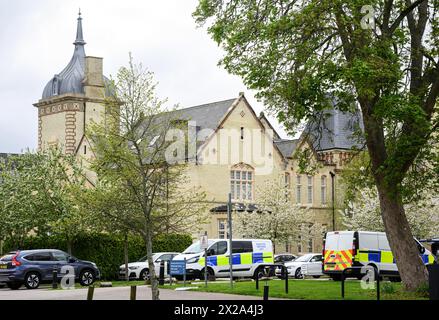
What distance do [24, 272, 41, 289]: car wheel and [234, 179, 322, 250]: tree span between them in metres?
24.1

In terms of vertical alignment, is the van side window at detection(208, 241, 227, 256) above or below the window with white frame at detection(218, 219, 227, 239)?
below

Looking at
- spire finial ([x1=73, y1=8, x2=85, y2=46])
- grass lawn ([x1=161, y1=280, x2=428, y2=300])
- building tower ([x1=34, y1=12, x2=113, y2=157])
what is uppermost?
spire finial ([x1=73, y1=8, x2=85, y2=46])

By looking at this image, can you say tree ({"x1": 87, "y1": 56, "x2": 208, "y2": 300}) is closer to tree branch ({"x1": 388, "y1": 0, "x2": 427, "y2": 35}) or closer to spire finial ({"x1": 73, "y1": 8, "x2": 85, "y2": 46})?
tree branch ({"x1": 388, "y1": 0, "x2": 427, "y2": 35})

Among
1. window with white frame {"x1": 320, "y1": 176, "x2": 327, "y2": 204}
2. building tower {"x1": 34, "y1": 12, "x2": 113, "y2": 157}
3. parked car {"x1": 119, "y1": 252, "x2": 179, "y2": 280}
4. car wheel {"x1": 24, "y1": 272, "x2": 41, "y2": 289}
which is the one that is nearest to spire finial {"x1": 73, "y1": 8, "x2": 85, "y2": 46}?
building tower {"x1": 34, "y1": 12, "x2": 113, "y2": 157}

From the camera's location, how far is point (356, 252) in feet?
129

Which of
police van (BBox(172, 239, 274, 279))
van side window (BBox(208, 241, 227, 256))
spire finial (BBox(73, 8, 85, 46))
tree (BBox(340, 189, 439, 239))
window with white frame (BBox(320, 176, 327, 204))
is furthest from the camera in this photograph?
spire finial (BBox(73, 8, 85, 46))

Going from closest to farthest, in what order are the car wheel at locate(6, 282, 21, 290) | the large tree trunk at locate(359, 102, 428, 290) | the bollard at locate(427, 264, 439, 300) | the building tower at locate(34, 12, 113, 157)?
the bollard at locate(427, 264, 439, 300) → the large tree trunk at locate(359, 102, 428, 290) → the car wheel at locate(6, 282, 21, 290) → the building tower at locate(34, 12, 113, 157)

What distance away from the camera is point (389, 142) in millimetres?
29250

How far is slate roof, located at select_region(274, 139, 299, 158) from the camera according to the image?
71312 mm

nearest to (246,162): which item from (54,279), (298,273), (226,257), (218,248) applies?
(298,273)

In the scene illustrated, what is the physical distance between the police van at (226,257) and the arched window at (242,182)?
21.4 metres

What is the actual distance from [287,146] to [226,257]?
31.1 m

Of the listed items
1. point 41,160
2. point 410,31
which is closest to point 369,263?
point 410,31
